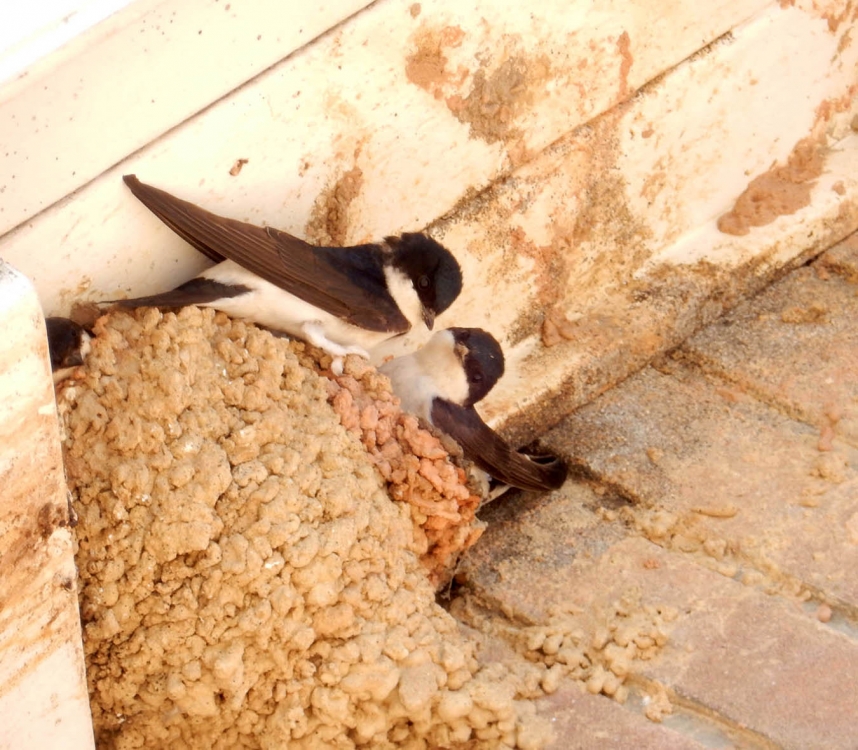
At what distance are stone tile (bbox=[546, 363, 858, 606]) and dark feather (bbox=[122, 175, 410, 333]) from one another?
0.65 metres

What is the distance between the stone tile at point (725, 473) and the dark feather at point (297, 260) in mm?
647

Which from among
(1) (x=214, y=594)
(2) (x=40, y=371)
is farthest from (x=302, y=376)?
(2) (x=40, y=371)

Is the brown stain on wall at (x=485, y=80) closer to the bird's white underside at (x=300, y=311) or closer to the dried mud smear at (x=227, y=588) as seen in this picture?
the bird's white underside at (x=300, y=311)

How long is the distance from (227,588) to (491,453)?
2.93ft

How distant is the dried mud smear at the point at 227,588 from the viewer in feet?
10.0

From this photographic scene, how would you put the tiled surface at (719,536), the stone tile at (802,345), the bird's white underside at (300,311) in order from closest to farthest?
the tiled surface at (719,536), the bird's white underside at (300,311), the stone tile at (802,345)

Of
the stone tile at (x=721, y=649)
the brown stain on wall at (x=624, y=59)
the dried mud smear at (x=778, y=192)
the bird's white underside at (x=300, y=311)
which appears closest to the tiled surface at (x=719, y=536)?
the stone tile at (x=721, y=649)

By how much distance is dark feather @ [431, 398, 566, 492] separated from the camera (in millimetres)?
3719

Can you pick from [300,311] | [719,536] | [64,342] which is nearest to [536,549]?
[719,536]

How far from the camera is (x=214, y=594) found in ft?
10.1

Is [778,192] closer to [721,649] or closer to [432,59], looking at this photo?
[432,59]

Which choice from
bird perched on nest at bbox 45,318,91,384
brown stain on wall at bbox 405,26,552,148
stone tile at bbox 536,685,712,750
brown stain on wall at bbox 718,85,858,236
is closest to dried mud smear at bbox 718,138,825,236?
brown stain on wall at bbox 718,85,858,236

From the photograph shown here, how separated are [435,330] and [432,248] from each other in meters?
0.51

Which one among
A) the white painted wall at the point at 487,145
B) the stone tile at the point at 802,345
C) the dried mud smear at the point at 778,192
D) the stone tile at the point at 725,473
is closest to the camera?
the white painted wall at the point at 487,145
